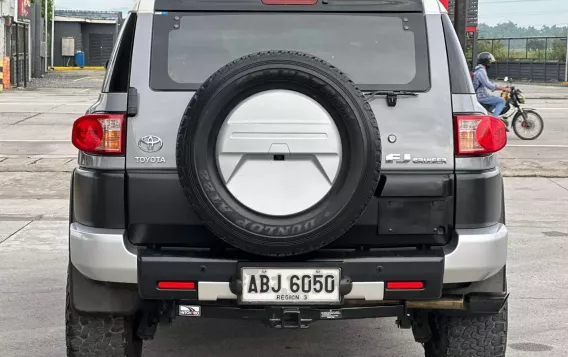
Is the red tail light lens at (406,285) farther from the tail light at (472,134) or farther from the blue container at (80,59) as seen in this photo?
the blue container at (80,59)

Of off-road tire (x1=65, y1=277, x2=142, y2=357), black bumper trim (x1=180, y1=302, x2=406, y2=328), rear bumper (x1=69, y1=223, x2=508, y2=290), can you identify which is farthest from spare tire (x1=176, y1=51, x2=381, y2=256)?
off-road tire (x1=65, y1=277, x2=142, y2=357)

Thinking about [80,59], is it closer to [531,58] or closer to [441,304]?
[531,58]

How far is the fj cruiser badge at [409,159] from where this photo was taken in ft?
14.0

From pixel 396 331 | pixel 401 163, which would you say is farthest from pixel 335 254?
pixel 396 331

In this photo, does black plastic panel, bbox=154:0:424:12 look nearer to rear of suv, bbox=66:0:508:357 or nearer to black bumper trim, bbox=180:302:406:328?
rear of suv, bbox=66:0:508:357

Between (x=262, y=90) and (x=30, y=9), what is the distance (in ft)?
119

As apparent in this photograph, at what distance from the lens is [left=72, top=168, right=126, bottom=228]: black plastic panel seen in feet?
14.0

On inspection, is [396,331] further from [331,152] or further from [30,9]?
[30,9]

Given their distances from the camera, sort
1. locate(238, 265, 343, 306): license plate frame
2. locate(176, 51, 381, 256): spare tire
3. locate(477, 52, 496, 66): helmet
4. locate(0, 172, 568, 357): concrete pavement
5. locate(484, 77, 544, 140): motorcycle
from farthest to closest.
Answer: locate(484, 77, 544, 140): motorcycle → locate(477, 52, 496, 66): helmet → locate(0, 172, 568, 357): concrete pavement → locate(238, 265, 343, 306): license plate frame → locate(176, 51, 381, 256): spare tire

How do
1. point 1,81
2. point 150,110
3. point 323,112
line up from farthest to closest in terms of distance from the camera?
1. point 1,81
2. point 150,110
3. point 323,112

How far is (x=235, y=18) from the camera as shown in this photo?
4500 millimetres

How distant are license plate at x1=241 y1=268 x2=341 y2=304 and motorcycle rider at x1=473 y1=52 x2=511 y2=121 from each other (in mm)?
12933

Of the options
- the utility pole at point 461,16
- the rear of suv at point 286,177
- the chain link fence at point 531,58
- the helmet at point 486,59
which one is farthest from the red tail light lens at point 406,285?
the chain link fence at point 531,58

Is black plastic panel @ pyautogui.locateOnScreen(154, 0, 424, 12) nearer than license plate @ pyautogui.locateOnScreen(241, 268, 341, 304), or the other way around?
license plate @ pyautogui.locateOnScreen(241, 268, 341, 304)
